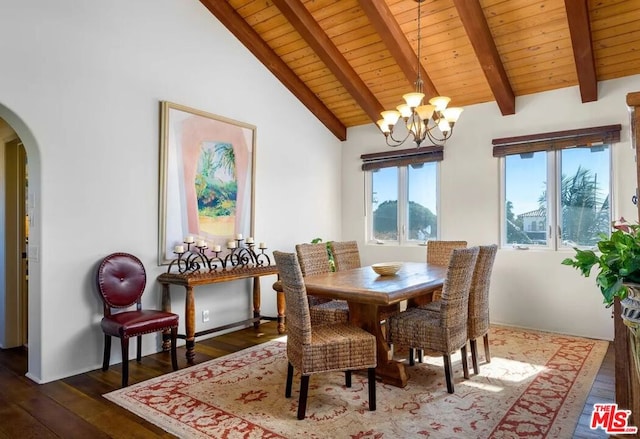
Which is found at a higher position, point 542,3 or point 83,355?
point 542,3

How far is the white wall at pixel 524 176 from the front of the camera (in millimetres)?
4195

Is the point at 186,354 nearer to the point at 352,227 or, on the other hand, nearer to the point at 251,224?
the point at 251,224

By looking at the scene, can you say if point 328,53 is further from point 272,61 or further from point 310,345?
point 310,345

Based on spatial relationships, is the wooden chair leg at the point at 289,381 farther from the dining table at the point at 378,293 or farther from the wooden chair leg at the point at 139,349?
the wooden chair leg at the point at 139,349

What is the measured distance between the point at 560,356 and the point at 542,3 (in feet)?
10.1

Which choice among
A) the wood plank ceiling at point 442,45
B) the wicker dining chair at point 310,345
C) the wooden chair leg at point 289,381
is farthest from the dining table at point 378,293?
the wood plank ceiling at point 442,45

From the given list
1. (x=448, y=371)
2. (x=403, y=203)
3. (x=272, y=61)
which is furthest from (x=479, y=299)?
(x=272, y=61)

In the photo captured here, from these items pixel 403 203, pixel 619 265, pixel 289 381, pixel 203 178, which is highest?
pixel 203 178

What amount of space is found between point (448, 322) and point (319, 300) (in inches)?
53.1

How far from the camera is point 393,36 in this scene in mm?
4039

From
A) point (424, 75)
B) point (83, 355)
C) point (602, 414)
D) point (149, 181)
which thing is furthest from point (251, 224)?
point (602, 414)

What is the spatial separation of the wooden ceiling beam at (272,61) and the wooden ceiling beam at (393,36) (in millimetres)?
1491

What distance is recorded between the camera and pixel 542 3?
3.59 metres

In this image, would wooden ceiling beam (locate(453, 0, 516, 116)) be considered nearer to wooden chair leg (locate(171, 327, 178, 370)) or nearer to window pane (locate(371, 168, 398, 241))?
window pane (locate(371, 168, 398, 241))
